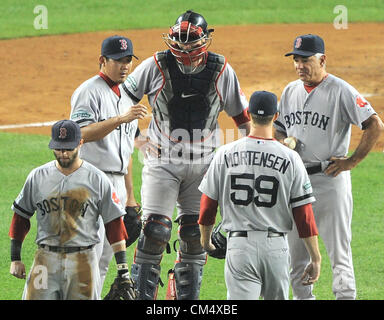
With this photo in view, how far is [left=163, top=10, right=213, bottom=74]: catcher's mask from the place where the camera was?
748 cm

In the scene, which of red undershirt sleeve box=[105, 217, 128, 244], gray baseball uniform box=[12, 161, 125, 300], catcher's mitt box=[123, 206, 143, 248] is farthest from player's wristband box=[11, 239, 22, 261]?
catcher's mitt box=[123, 206, 143, 248]

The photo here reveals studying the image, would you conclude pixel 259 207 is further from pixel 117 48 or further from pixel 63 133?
pixel 117 48

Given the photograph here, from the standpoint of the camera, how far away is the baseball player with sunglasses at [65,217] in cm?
642

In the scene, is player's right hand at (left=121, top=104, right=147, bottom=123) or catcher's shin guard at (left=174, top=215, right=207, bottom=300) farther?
catcher's shin guard at (left=174, top=215, right=207, bottom=300)

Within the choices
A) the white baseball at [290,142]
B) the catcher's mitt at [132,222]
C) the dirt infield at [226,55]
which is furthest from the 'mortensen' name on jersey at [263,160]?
the dirt infield at [226,55]

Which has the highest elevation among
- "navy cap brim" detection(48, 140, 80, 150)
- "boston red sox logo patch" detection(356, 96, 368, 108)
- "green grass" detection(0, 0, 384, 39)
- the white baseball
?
"green grass" detection(0, 0, 384, 39)

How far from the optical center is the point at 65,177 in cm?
648

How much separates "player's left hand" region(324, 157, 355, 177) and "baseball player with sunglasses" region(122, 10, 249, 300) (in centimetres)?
90

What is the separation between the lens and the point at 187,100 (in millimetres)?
7703

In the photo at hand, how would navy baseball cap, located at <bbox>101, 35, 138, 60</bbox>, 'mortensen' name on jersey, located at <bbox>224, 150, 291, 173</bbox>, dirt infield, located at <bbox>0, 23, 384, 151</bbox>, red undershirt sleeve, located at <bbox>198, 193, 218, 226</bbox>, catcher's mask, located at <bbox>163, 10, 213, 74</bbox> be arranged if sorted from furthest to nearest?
1. dirt infield, located at <bbox>0, 23, 384, 151</bbox>
2. navy baseball cap, located at <bbox>101, 35, 138, 60</bbox>
3. catcher's mask, located at <bbox>163, 10, 213, 74</bbox>
4. red undershirt sleeve, located at <bbox>198, 193, 218, 226</bbox>
5. 'mortensen' name on jersey, located at <bbox>224, 150, 291, 173</bbox>

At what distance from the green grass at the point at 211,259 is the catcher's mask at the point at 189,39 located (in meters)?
2.28

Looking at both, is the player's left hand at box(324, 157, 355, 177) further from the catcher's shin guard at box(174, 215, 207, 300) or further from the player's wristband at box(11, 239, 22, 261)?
the player's wristband at box(11, 239, 22, 261)

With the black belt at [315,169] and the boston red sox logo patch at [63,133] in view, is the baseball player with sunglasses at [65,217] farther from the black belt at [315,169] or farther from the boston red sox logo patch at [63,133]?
the black belt at [315,169]

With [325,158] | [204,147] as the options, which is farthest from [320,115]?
[204,147]
